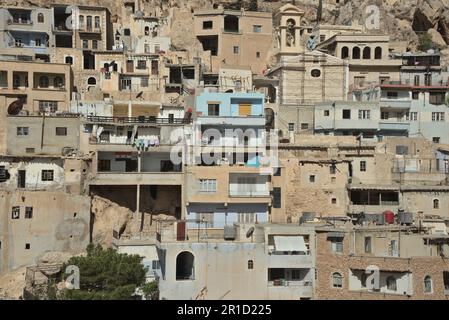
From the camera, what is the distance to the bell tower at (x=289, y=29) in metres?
59.2

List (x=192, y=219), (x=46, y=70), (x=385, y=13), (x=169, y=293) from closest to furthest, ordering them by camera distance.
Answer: (x=169, y=293) → (x=192, y=219) → (x=46, y=70) → (x=385, y=13)

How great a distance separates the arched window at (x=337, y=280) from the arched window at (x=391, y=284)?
7.55ft

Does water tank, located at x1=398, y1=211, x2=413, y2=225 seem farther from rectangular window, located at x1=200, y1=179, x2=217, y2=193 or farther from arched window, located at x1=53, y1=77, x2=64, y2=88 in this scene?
arched window, located at x1=53, y1=77, x2=64, y2=88

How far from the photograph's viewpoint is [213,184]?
41.4 meters

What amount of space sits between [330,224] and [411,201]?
724cm

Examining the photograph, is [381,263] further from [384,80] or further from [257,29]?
[257,29]

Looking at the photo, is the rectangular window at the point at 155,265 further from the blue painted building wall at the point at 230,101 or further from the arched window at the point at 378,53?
the arched window at the point at 378,53

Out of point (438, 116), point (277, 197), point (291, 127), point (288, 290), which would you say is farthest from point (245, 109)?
point (438, 116)

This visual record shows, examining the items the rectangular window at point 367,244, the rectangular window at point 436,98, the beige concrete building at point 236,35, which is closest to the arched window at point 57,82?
the beige concrete building at point 236,35

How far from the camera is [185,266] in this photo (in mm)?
37281

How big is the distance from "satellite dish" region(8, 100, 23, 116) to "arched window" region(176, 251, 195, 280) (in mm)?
14838

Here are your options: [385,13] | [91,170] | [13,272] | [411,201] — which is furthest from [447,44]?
[13,272]

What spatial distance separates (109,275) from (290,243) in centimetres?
947
